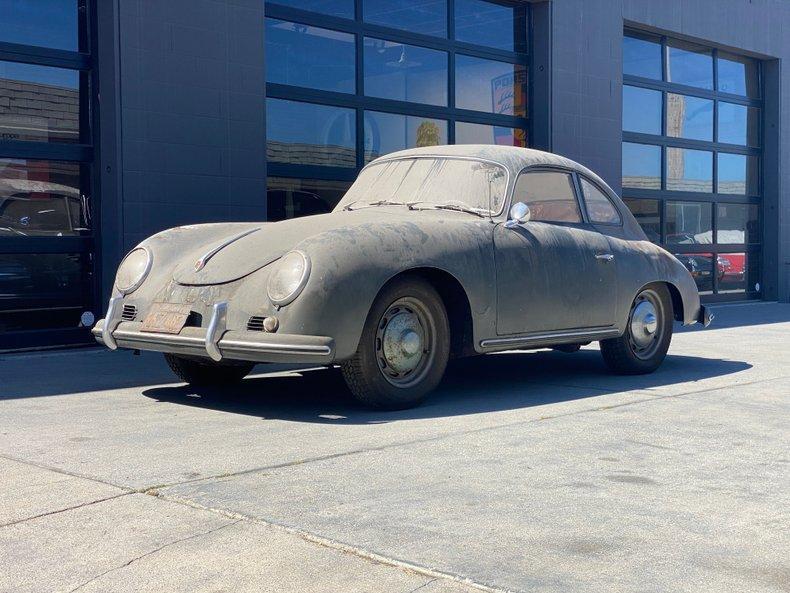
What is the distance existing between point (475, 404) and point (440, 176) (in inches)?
61.4

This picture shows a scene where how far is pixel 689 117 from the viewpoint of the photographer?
15750mm

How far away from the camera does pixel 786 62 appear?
56.0 ft

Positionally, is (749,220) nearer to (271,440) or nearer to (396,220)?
(396,220)

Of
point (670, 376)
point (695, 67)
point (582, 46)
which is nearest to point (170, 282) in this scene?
point (670, 376)

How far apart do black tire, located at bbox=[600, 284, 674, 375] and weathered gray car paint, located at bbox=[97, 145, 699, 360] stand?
19cm

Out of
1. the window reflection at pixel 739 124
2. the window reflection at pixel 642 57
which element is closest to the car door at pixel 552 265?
the window reflection at pixel 642 57

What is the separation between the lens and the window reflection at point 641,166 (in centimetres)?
1459

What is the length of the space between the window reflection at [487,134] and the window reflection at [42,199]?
4.71 meters

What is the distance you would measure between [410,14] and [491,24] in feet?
4.88

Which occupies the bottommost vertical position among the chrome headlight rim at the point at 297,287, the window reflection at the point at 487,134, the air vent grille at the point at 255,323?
the air vent grille at the point at 255,323

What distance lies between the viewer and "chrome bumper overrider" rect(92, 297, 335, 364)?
17.0 ft

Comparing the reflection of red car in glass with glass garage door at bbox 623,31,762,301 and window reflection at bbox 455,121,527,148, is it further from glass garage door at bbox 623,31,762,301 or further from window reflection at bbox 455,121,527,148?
window reflection at bbox 455,121,527,148

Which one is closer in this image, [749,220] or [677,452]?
[677,452]

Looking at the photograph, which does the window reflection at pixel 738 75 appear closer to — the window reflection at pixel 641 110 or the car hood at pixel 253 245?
the window reflection at pixel 641 110
